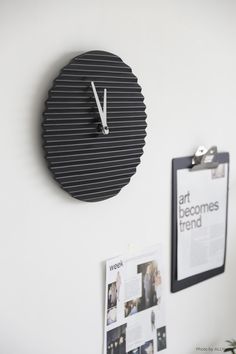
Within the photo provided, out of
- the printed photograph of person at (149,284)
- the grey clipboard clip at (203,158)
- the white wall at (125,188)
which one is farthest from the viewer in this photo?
the grey clipboard clip at (203,158)

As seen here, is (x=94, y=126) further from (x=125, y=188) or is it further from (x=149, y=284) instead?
(x=149, y=284)

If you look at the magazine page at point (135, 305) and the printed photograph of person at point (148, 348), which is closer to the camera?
the magazine page at point (135, 305)

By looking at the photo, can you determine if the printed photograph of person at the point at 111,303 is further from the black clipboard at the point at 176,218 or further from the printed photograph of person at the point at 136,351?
the black clipboard at the point at 176,218

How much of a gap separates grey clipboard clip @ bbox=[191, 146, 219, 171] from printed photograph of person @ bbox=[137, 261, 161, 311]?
404mm

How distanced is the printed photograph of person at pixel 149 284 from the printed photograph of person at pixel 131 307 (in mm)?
19

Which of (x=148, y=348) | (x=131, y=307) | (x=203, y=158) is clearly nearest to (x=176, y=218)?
(x=203, y=158)

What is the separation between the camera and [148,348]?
1606 millimetres

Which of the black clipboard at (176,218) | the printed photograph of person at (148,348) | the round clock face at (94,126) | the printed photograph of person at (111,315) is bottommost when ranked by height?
the printed photograph of person at (148,348)

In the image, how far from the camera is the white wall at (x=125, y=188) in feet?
3.86

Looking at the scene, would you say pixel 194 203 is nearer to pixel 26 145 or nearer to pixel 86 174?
pixel 86 174

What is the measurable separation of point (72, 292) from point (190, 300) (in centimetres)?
62

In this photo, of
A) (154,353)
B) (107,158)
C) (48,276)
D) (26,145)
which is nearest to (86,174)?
(107,158)

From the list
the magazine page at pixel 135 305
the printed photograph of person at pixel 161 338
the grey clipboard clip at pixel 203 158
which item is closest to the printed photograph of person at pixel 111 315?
the magazine page at pixel 135 305

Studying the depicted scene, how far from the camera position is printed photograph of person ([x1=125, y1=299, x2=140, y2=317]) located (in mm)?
1515
